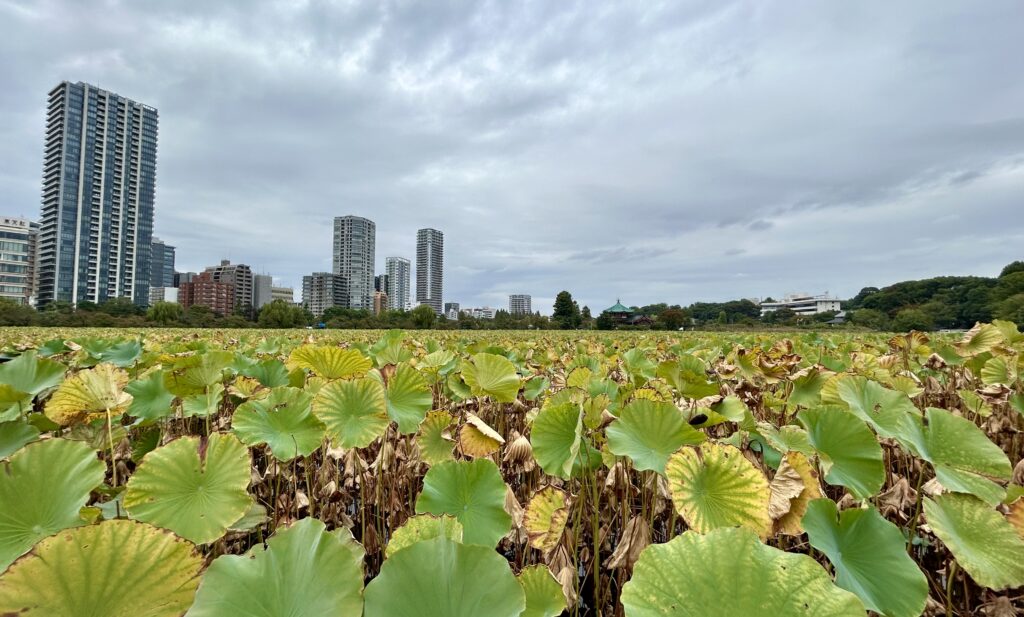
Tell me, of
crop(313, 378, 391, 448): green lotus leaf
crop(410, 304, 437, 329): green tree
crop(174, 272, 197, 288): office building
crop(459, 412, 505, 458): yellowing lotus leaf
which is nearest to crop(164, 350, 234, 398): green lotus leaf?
crop(313, 378, 391, 448): green lotus leaf

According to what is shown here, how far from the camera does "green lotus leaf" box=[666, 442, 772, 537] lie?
70 centimetres

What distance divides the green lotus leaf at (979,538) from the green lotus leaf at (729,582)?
1.67 feet

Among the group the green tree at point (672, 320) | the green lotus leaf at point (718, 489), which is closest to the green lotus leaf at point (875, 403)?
the green lotus leaf at point (718, 489)

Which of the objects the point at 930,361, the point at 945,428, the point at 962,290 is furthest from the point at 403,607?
the point at 962,290

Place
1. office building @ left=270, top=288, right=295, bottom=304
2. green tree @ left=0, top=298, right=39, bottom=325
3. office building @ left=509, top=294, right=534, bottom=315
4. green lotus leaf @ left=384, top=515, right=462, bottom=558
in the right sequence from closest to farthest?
green lotus leaf @ left=384, top=515, right=462, bottom=558, green tree @ left=0, top=298, right=39, bottom=325, office building @ left=270, top=288, right=295, bottom=304, office building @ left=509, top=294, right=534, bottom=315

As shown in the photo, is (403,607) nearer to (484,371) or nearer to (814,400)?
(484,371)

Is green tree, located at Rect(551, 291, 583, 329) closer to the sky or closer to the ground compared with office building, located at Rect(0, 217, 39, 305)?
closer to the ground

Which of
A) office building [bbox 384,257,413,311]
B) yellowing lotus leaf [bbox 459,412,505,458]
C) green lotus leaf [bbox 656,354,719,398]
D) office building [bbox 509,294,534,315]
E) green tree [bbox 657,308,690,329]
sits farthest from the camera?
office building [bbox 509,294,534,315]

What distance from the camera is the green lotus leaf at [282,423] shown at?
1040 millimetres

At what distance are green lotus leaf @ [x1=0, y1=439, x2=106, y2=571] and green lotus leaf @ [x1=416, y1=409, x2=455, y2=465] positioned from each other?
642 mm

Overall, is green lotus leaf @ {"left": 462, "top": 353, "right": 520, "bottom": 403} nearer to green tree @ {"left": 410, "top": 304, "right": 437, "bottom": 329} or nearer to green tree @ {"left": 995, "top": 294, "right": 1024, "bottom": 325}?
green tree @ {"left": 995, "top": 294, "right": 1024, "bottom": 325}

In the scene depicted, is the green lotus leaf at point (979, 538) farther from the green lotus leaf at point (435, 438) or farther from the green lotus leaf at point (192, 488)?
the green lotus leaf at point (192, 488)

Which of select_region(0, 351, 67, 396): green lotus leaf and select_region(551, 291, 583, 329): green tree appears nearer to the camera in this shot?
select_region(0, 351, 67, 396): green lotus leaf

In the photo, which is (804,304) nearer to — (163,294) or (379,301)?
(379,301)
